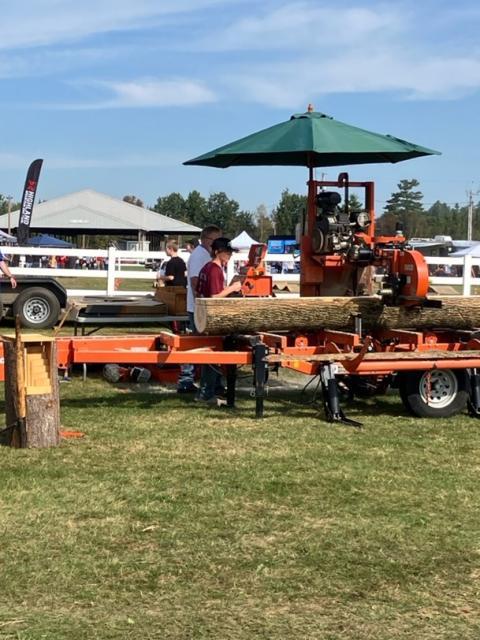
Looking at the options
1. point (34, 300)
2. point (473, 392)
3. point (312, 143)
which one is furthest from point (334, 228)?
point (34, 300)

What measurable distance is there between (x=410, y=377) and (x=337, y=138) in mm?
2561

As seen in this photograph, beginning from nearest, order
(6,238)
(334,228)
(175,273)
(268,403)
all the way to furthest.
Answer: (268,403)
(334,228)
(175,273)
(6,238)

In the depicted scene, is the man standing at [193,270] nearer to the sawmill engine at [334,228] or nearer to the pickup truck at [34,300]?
the sawmill engine at [334,228]

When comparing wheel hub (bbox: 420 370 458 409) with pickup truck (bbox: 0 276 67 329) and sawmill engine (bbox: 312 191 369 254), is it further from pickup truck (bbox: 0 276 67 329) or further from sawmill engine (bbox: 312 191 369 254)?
pickup truck (bbox: 0 276 67 329)

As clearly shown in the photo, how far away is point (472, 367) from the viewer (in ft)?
24.5

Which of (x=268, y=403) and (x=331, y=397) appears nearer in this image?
(x=331, y=397)

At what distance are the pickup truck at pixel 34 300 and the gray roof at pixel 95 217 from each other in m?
45.6

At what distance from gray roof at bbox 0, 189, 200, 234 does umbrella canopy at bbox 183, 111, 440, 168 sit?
51.0 m

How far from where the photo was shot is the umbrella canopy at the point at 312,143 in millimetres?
8094

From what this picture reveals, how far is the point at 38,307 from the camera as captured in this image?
14.3 m

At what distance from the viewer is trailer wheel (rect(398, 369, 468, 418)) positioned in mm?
7566

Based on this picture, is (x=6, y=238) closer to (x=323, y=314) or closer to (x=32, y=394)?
(x=323, y=314)

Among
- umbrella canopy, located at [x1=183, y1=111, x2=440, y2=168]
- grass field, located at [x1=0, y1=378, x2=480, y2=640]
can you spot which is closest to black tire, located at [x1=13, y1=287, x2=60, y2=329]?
umbrella canopy, located at [x1=183, y1=111, x2=440, y2=168]

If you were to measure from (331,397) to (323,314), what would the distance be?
1008mm
